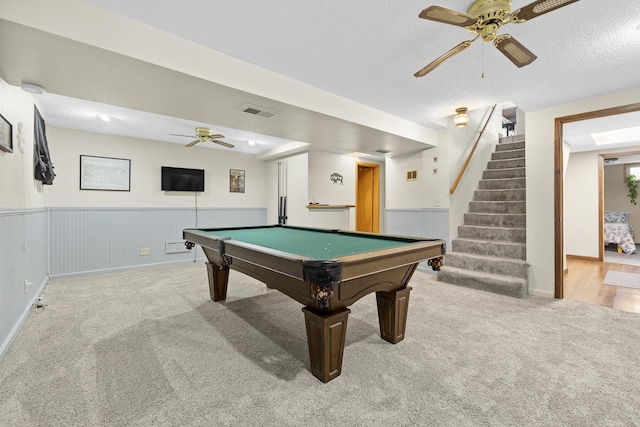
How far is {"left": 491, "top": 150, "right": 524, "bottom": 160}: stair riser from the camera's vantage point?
5094 millimetres

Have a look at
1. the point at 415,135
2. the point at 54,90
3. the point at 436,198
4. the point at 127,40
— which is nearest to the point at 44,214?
the point at 54,90

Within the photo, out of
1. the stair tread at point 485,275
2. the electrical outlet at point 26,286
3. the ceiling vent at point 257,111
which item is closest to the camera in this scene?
the electrical outlet at point 26,286

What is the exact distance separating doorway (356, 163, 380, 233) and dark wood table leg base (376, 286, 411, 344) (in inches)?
189

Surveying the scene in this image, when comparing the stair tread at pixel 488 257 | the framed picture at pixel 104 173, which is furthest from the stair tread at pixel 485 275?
the framed picture at pixel 104 173

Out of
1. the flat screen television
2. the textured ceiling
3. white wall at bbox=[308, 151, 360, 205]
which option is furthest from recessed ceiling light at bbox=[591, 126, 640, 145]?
the flat screen television

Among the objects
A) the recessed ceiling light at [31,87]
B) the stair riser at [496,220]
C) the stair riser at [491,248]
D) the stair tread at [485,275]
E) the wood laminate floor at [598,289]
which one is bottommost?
the wood laminate floor at [598,289]

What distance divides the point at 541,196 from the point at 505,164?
1830 millimetres

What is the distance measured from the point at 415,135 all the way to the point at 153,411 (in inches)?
166

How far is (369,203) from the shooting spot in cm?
719

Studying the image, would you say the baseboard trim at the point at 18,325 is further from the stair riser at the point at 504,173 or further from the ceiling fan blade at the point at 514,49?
the stair riser at the point at 504,173

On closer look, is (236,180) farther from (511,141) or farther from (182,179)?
(511,141)

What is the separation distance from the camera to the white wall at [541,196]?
3.39 metres

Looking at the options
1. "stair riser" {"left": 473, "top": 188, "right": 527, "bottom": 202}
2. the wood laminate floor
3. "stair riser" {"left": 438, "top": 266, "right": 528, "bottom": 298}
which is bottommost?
the wood laminate floor

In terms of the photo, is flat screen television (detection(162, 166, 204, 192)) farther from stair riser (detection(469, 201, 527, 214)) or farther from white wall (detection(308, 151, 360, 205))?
stair riser (detection(469, 201, 527, 214))
